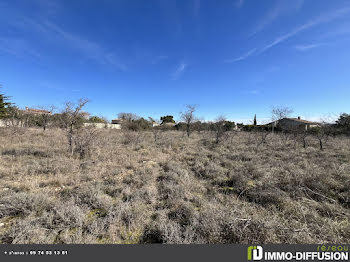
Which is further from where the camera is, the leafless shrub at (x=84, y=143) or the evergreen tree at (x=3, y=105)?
the evergreen tree at (x=3, y=105)

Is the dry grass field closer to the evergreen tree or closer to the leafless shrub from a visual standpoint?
the leafless shrub

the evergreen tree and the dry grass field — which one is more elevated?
the evergreen tree

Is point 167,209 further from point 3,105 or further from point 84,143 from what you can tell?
point 3,105

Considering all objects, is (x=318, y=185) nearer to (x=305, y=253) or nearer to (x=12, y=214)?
(x=305, y=253)

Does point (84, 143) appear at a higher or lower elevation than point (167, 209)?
higher

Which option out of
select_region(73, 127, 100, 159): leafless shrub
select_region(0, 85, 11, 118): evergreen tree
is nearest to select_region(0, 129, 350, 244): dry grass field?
select_region(73, 127, 100, 159): leafless shrub

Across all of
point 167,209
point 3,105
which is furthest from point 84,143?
point 3,105

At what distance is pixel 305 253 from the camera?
183 cm

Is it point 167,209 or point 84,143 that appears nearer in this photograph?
point 167,209

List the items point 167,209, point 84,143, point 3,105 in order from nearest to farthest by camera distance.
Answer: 1. point 167,209
2. point 84,143
3. point 3,105

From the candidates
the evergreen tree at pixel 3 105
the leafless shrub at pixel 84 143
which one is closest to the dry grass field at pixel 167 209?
the leafless shrub at pixel 84 143

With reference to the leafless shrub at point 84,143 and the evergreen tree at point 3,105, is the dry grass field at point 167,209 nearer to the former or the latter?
the leafless shrub at point 84,143

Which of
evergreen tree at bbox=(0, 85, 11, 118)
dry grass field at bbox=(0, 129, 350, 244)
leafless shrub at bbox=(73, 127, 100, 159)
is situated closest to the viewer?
dry grass field at bbox=(0, 129, 350, 244)

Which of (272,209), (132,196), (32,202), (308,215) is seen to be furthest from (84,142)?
(308,215)
